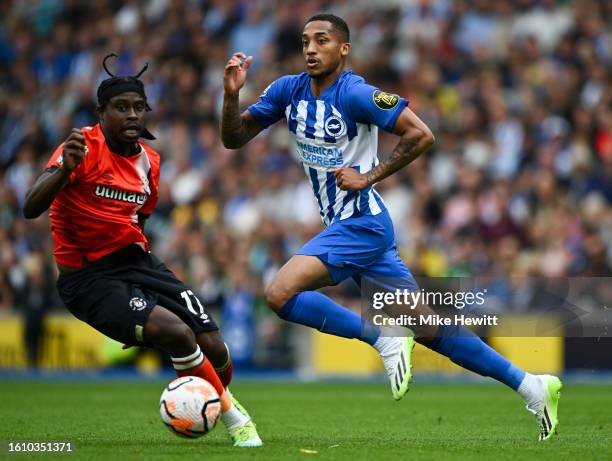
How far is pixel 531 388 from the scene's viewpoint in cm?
784

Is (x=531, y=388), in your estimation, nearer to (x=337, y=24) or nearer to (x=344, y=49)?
(x=344, y=49)

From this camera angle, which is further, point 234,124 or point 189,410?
point 234,124

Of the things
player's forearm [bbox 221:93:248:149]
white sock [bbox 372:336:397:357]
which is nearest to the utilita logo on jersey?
player's forearm [bbox 221:93:248:149]

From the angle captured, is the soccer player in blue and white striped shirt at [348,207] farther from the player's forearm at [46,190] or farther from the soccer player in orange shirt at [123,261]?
the player's forearm at [46,190]

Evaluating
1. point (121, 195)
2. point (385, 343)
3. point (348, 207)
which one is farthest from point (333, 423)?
point (121, 195)

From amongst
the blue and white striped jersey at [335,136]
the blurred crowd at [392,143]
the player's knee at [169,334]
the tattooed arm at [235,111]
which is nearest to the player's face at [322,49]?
the blue and white striped jersey at [335,136]

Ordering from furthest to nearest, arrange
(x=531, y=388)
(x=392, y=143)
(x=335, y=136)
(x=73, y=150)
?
1. (x=392, y=143)
2. (x=335, y=136)
3. (x=531, y=388)
4. (x=73, y=150)

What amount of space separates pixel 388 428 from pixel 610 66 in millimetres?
9882

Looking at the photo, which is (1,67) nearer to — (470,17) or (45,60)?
(45,60)

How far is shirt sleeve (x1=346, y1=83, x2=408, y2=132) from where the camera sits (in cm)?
768

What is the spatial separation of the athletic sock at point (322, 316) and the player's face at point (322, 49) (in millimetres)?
1490

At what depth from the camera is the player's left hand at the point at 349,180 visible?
7746 mm

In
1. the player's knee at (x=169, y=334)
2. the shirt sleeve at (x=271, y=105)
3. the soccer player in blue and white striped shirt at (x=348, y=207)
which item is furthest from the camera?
the shirt sleeve at (x=271, y=105)

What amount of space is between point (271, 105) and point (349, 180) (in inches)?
38.2
